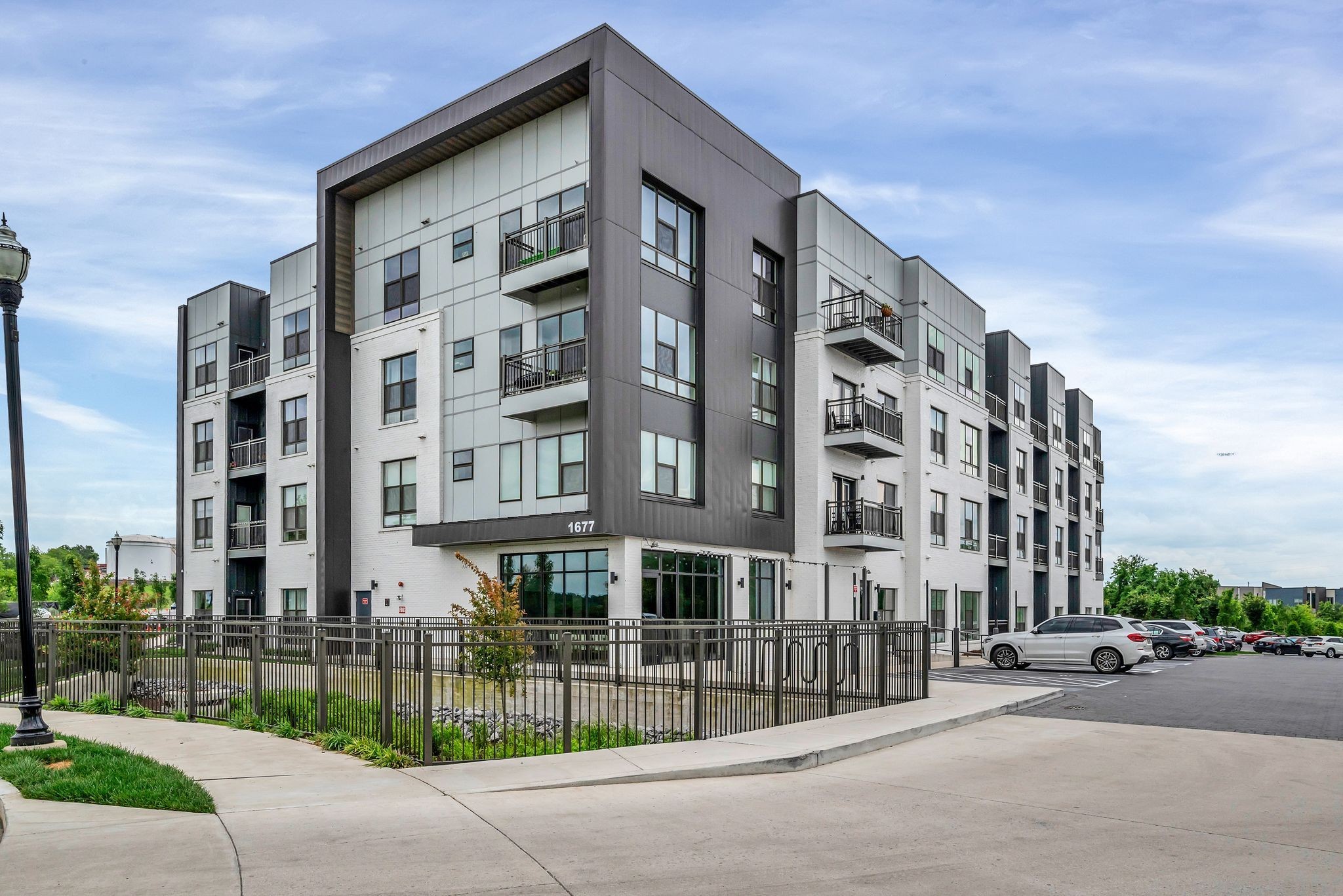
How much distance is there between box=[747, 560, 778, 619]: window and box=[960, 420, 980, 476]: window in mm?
14687

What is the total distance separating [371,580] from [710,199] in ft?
54.0

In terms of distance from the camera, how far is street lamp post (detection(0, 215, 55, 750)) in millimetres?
12383

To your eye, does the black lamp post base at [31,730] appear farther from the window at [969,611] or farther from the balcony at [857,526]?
the window at [969,611]

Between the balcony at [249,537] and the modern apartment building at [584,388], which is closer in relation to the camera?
the modern apartment building at [584,388]

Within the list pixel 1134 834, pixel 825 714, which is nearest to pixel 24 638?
pixel 825 714

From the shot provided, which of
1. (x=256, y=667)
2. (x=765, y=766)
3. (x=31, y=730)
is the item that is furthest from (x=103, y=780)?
(x=765, y=766)

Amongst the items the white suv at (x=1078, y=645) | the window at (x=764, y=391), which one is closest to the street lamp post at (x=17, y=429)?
the window at (x=764, y=391)

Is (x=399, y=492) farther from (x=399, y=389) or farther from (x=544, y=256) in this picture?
(x=544, y=256)

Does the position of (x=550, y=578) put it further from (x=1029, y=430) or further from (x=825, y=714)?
(x=1029, y=430)

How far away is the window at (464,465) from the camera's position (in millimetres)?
31812

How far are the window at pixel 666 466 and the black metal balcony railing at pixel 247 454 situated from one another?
63.7 ft

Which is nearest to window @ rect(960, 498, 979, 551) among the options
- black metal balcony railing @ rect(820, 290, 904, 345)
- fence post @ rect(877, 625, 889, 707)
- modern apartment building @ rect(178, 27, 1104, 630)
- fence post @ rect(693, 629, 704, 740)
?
modern apartment building @ rect(178, 27, 1104, 630)

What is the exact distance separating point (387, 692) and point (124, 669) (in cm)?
662

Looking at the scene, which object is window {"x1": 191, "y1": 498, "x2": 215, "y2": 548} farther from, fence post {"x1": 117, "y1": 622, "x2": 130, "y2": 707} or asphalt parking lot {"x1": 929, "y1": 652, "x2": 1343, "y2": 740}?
asphalt parking lot {"x1": 929, "y1": 652, "x2": 1343, "y2": 740}
